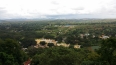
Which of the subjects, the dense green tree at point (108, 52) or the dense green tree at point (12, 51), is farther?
the dense green tree at point (12, 51)

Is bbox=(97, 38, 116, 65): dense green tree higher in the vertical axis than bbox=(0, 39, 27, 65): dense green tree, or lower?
higher

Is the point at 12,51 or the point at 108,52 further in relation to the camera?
the point at 12,51

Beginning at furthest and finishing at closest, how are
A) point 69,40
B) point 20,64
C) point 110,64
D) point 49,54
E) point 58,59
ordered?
point 69,40
point 20,64
point 49,54
point 58,59
point 110,64

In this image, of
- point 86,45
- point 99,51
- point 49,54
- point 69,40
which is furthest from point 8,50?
point 69,40

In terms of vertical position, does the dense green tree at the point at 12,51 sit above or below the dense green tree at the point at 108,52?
below

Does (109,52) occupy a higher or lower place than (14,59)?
higher

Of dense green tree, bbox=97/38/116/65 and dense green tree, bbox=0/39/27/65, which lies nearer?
dense green tree, bbox=97/38/116/65

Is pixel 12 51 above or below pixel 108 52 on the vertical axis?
below

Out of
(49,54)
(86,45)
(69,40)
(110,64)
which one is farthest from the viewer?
(69,40)

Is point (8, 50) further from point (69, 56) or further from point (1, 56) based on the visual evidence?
point (69, 56)

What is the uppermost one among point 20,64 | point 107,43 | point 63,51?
point 107,43

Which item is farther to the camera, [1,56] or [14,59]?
[14,59]
